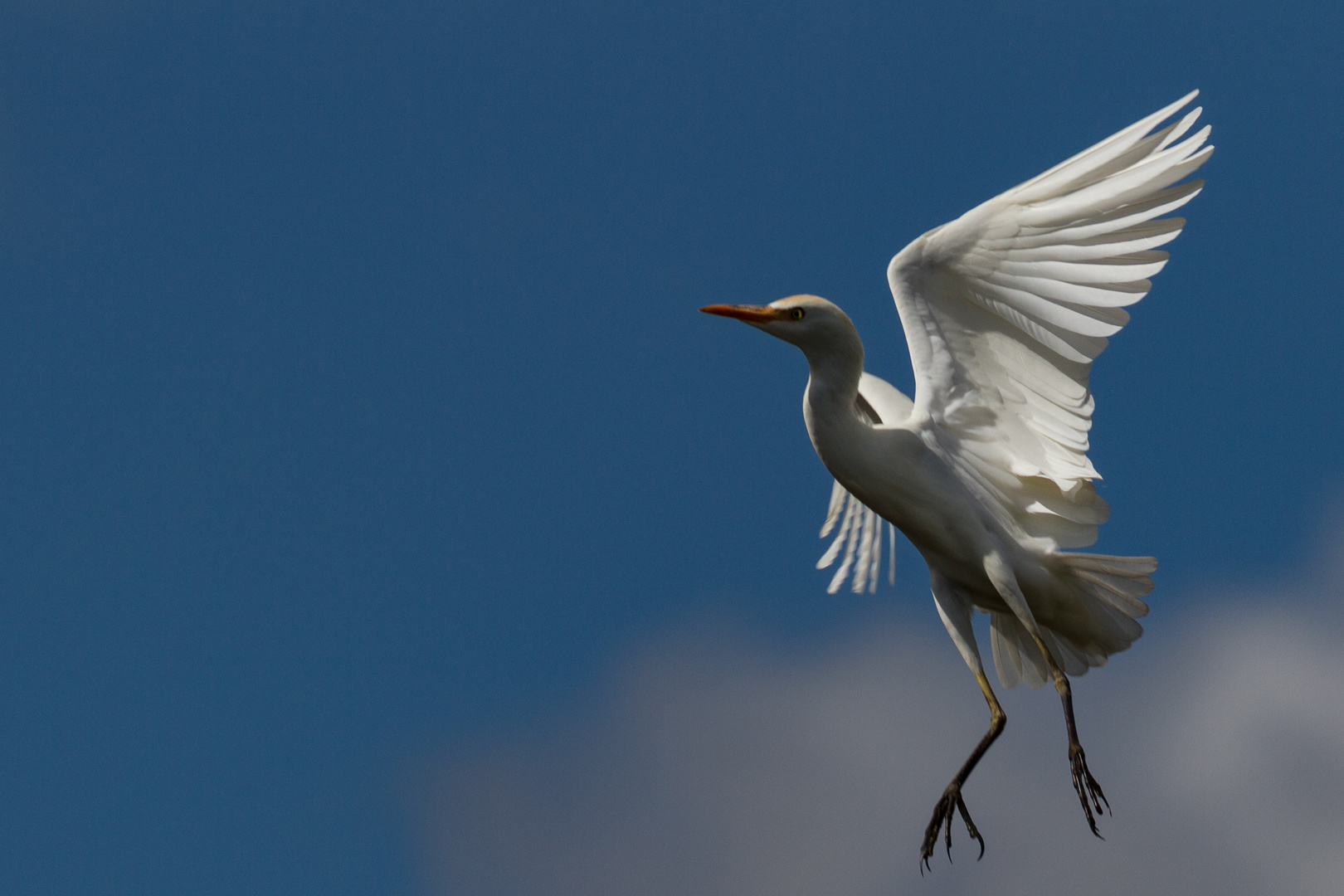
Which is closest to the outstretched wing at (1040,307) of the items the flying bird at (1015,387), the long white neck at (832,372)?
the flying bird at (1015,387)

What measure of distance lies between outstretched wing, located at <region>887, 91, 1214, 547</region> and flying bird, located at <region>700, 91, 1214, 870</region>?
12 mm

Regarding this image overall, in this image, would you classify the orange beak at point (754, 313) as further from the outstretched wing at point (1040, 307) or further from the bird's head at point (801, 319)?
the outstretched wing at point (1040, 307)

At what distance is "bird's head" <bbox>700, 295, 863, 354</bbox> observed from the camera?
11.5 m

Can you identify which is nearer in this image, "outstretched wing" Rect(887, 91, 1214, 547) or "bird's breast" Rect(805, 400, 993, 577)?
"outstretched wing" Rect(887, 91, 1214, 547)

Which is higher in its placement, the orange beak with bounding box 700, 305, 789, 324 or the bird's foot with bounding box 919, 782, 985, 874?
the orange beak with bounding box 700, 305, 789, 324

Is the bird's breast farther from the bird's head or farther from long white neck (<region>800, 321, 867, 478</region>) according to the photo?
Answer: the bird's head

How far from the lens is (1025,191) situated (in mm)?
11398

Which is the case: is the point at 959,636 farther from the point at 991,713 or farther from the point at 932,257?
the point at 932,257

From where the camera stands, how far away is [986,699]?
12.2 meters

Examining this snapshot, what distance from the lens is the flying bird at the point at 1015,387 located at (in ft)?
36.6

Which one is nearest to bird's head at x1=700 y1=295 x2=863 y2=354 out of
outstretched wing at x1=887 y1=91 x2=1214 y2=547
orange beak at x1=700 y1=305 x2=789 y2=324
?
orange beak at x1=700 y1=305 x2=789 y2=324

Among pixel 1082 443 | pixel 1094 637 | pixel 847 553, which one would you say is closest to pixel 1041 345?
pixel 1082 443

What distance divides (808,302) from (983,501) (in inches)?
79.2

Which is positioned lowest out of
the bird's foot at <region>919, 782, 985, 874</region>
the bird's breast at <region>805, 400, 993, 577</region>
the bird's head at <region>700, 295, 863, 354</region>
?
the bird's foot at <region>919, 782, 985, 874</region>
